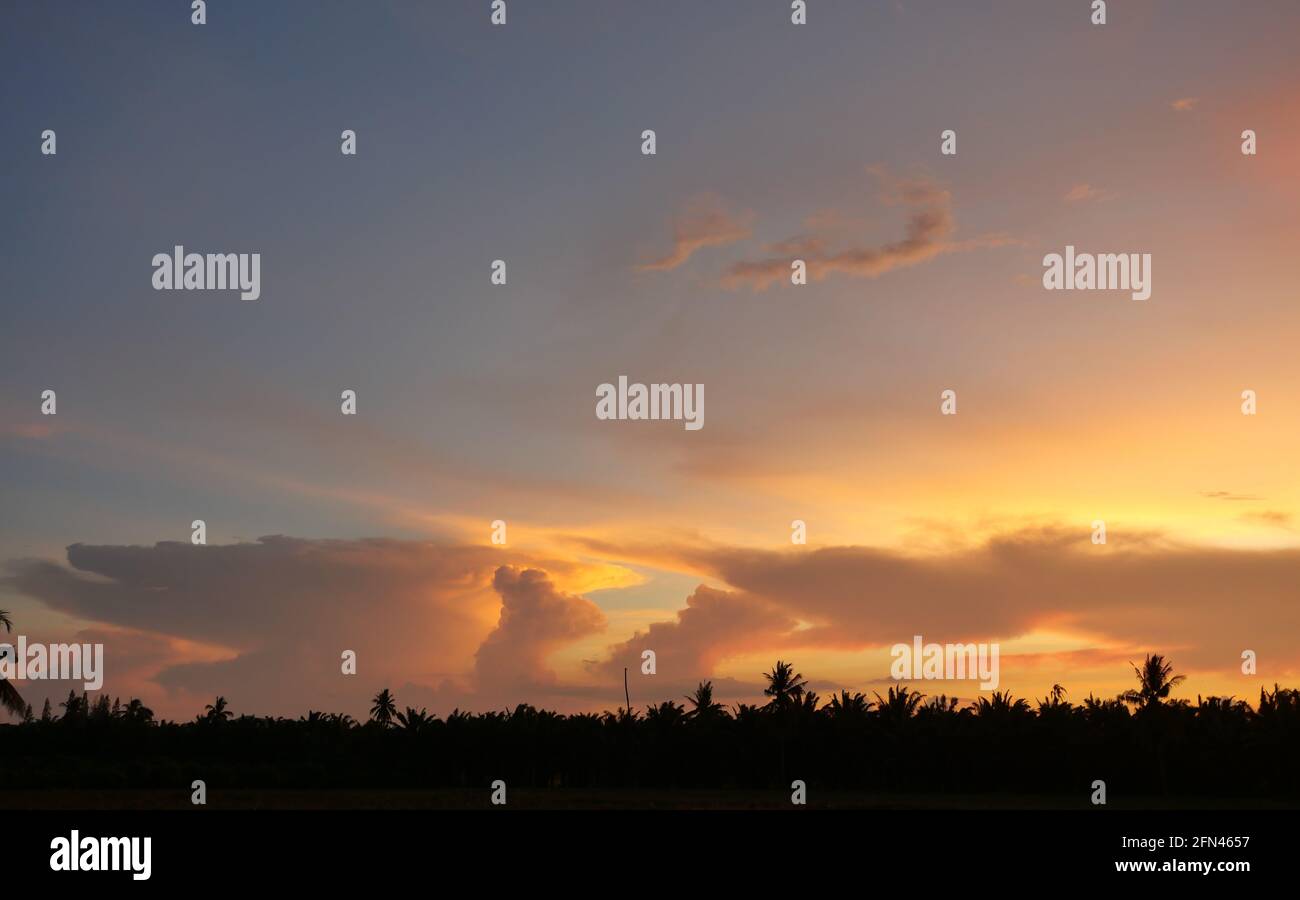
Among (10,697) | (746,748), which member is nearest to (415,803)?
(10,697)

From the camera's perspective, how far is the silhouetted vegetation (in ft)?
307

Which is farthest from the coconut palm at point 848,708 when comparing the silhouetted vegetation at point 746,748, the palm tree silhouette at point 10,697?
the palm tree silhouette at point 10,697

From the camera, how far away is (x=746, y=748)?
110m

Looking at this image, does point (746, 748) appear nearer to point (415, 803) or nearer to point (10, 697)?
point (415, 803)

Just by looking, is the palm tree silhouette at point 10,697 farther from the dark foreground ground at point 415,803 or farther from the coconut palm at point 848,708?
the coconut palm at point 848,708

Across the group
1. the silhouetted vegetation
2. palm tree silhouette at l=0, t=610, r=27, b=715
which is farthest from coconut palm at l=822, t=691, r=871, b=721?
palm tree silhouette at l=0, t=610, r=27, b=715

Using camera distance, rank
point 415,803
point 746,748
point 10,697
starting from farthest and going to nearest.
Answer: point 746,748 → point 415,803 → point 10,697

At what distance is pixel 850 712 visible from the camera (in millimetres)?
110062
